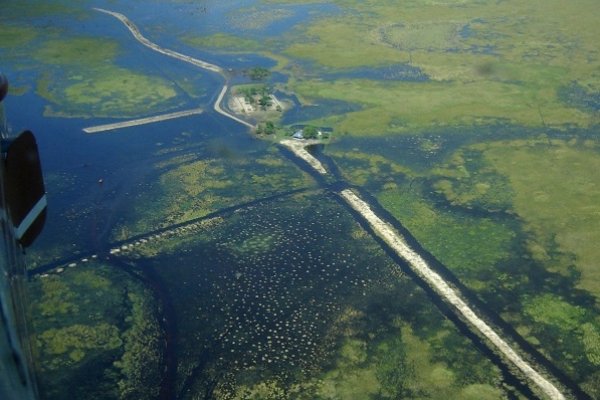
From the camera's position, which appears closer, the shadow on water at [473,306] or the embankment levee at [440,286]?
the shadow on water at [473,306]

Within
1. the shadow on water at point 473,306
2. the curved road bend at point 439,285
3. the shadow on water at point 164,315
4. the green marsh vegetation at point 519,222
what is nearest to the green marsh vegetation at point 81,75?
the curved road bend at point 439,285

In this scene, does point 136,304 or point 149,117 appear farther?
point 149,117

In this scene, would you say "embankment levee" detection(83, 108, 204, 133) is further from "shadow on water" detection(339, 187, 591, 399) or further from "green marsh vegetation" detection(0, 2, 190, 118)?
"shadow on water" detection(339, 187, 591, 399)

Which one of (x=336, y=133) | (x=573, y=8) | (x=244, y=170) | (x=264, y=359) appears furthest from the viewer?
(x=573, y=8)

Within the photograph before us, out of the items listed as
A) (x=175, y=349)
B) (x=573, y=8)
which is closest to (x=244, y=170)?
(x=175, y=349)

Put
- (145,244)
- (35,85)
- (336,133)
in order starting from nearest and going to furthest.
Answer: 1. (145,244)
2. (336,133)
3. (35,85)

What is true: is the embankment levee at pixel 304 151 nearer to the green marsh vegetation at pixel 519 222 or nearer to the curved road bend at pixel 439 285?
the curved road bend at pixel 439 285

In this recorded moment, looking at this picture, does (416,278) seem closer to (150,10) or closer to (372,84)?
(372,84)
